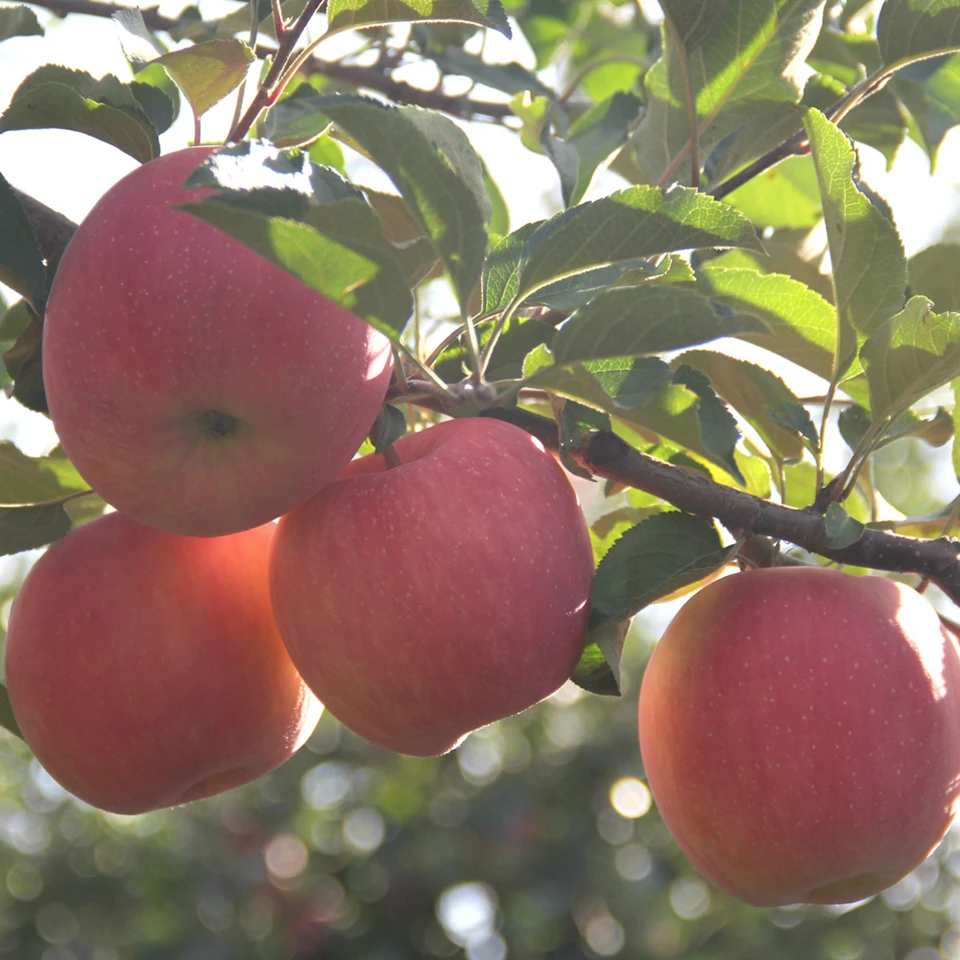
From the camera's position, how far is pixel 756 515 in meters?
1.02

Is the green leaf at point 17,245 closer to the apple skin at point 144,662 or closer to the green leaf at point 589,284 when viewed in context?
the apple skin at point 144,662

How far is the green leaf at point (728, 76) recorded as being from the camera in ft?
3.89

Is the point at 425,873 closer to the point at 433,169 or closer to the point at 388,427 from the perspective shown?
the point at 388,427

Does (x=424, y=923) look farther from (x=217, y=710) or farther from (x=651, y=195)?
(x=651, y=195)

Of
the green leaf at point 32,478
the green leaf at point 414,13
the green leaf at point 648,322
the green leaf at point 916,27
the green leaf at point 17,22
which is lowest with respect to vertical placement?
the green leaf at point 32,478

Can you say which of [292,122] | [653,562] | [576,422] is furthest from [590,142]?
[653,562]

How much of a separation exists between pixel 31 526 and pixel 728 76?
0.93 metres

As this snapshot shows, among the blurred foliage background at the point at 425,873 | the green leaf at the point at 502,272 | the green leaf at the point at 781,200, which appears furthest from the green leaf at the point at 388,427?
the blurred foliage background at the point at 425,873

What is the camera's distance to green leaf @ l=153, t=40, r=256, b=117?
38.2 inches

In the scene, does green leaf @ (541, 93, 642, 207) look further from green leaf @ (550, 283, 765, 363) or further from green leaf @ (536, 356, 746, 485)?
green leaf @ (550, 283, 765, 363)

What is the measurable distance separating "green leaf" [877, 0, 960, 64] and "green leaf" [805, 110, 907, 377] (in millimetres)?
324

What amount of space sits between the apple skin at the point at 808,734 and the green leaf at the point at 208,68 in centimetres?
68

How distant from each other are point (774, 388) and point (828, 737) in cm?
37

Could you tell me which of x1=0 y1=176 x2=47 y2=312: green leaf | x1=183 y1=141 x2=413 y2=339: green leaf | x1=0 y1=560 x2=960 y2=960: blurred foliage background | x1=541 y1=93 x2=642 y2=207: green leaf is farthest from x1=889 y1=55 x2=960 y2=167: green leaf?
x1=0 y1=560 x2=960 y2=960: blurred foliage background
